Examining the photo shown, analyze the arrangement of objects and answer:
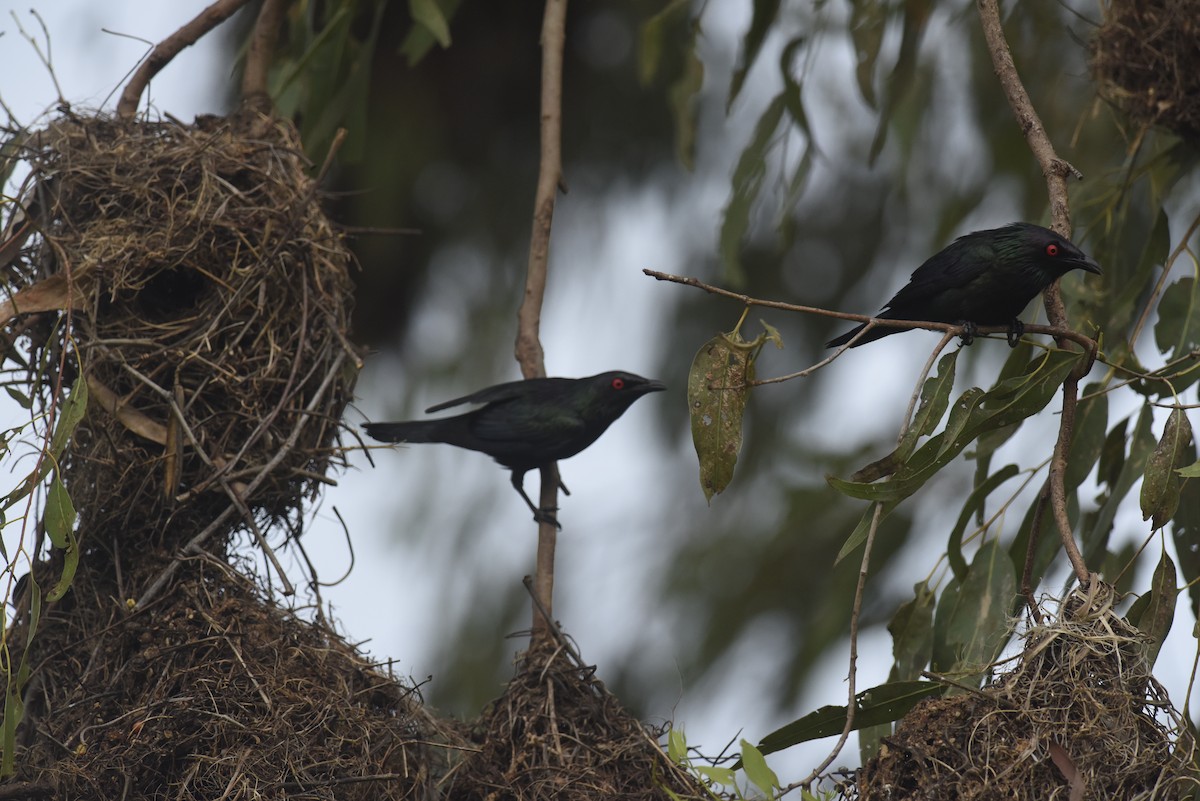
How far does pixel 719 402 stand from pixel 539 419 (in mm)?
1813

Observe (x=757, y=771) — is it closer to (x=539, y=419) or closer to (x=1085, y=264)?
(x=1085, y=264)

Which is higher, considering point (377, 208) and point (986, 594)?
point (377, 208)

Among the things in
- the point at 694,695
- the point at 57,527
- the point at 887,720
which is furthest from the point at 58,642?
the point at 694,695

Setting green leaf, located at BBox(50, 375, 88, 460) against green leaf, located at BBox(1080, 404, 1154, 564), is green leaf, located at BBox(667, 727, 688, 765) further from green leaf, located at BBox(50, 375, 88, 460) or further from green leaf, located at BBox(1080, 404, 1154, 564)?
green leaf, located at BBox(1080, 404, 1154, 564)

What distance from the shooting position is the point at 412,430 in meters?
4.84

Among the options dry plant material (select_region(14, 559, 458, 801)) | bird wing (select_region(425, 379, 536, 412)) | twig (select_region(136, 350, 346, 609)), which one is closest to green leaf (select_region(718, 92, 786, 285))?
bird wing (select_region(425, 379, 536, 412))

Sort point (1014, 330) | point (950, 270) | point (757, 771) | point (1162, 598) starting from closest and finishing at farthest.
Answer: point (757, 771), point (1162, 598), point (1014, 330), point (950, 270)

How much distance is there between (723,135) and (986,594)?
3290 millimetres

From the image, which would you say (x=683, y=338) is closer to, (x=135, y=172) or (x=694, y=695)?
(x=694, y=695)

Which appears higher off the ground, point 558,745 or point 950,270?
point 950,270

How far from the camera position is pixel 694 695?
5.98 meters

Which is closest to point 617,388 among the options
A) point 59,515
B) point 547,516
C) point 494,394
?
point 494,394

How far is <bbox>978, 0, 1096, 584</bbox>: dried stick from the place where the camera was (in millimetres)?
2756

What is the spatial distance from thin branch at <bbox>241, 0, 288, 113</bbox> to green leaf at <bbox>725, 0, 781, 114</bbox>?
1.53m
